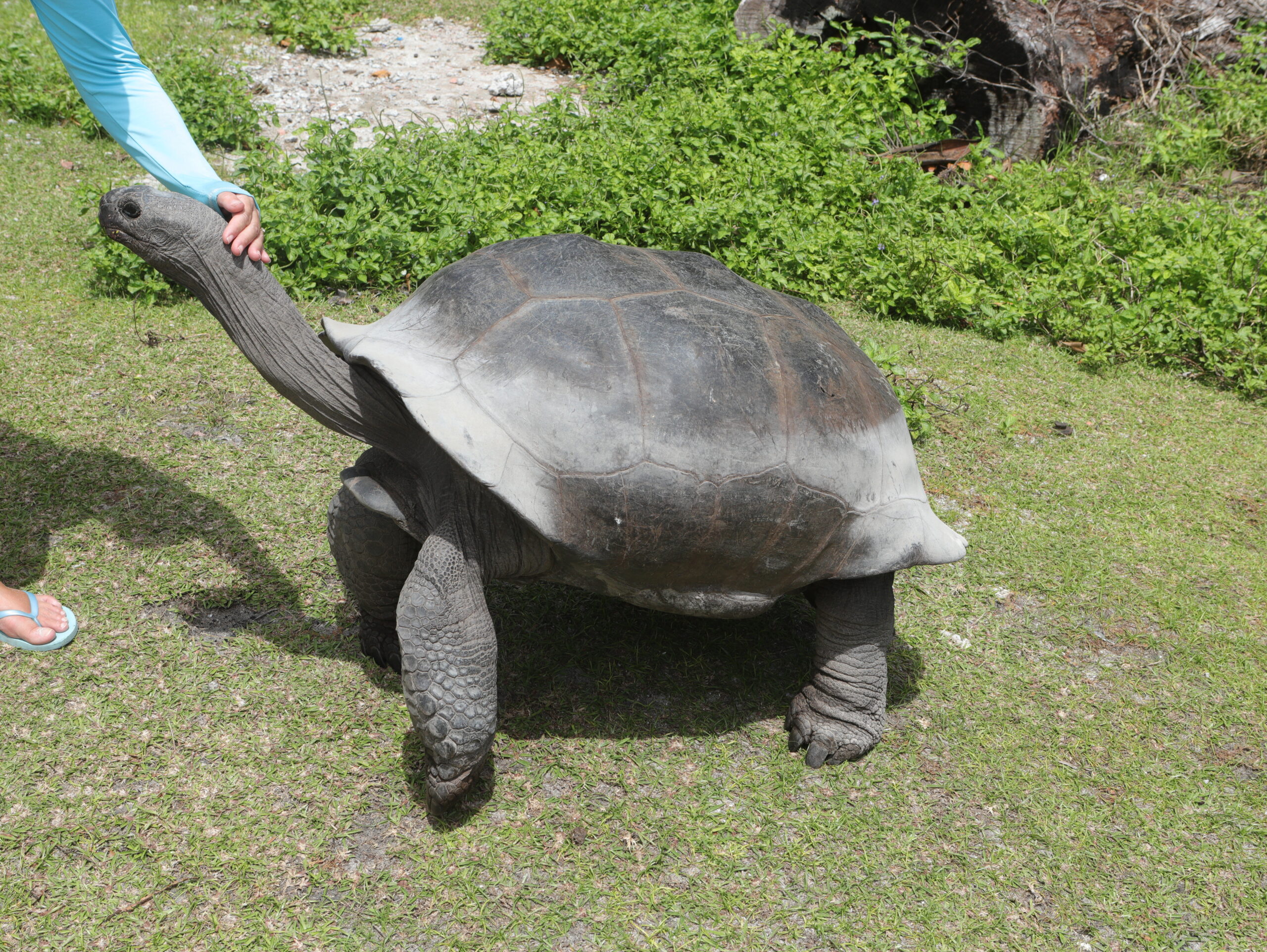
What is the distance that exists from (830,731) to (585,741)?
69 centimetres

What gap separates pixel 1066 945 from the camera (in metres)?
2.34

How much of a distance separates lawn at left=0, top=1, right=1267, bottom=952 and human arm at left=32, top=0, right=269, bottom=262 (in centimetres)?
124

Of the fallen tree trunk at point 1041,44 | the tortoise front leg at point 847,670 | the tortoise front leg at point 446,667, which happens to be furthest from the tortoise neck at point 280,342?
the fallen tree trunk at point 1041,44

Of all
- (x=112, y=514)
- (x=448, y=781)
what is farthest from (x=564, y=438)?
(x=112, y=514)

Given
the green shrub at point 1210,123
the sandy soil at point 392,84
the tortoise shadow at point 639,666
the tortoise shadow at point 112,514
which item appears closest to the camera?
the tortoise shadow at point 639,666

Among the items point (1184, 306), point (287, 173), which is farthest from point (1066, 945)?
point (287, 173)

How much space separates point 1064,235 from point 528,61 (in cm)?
434

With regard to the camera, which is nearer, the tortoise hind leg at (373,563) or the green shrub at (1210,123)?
the tortoise hind leg at (373,563)

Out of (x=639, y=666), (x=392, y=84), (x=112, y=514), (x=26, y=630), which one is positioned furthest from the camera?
(x=392, y=84)

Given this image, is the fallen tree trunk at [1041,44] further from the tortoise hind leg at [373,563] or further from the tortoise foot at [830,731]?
the tortoise hind leg at [373,563]

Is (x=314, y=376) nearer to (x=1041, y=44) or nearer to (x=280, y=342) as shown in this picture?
(x=280, y=342)

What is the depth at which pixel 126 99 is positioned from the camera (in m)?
2.46

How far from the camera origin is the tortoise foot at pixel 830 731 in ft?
9.04

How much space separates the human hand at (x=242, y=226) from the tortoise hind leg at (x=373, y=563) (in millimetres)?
658
